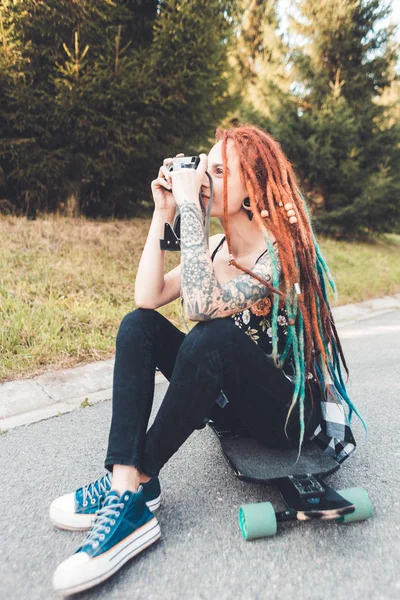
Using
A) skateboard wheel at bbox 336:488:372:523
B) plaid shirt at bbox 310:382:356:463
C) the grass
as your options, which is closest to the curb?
the grass

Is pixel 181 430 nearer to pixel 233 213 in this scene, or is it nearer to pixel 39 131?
pixel 233 213

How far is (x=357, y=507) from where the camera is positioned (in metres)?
1.46

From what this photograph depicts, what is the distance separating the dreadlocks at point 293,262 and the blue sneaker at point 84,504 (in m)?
0.55

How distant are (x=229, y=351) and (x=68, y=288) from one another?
2.76 metres

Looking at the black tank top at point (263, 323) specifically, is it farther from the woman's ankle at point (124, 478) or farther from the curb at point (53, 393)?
the curb at point (53, 393)

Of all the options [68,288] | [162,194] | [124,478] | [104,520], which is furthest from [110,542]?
[68,288]

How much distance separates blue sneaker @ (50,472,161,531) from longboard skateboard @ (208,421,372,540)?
31 cm

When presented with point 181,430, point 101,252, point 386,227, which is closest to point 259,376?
point 181,430

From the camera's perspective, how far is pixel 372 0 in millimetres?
8797

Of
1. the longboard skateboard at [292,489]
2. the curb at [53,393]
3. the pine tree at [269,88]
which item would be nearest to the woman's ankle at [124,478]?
the longboard skateboard at [292,489]

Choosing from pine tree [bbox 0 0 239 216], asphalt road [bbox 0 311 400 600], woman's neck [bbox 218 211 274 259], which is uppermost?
pine tree [bbox 0 0 239 216]

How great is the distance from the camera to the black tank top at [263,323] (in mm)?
1636

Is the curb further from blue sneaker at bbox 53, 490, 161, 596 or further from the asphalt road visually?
blue sneaker at bbox 53, 490, 161, 596

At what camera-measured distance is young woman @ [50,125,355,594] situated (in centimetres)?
143
